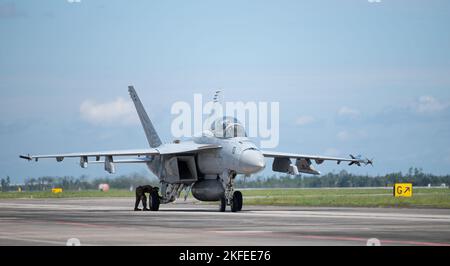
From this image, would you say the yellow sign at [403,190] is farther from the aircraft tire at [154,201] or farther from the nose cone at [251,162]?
the nose cone at [251,162]

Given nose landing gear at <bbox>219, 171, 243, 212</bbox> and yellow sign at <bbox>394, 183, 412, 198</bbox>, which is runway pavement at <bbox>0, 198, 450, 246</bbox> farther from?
yellow sign at <bbox>394, 183, 412, 198</bbox>

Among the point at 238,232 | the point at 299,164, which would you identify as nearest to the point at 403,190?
the point at 299,164

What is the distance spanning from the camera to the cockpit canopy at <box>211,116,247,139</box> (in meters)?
40.3

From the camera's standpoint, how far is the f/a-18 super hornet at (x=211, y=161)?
3956cm

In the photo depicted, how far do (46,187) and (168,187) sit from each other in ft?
171

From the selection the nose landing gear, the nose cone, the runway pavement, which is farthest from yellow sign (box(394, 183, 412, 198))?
the runway pavement

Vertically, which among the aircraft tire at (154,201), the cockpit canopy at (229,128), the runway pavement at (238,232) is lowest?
the runway pavement at (238,232)

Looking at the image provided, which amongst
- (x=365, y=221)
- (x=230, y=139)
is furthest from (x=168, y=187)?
(x=365, y=221)

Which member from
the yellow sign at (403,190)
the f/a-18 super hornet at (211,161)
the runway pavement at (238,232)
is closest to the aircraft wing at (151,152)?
the f/a-18 super hornet at (211,161)

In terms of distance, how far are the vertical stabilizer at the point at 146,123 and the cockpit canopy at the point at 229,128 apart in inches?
345

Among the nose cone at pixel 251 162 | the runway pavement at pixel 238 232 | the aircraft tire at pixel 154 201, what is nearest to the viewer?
the runway pavement at pixel 238 232

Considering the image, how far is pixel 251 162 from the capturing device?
126ft
